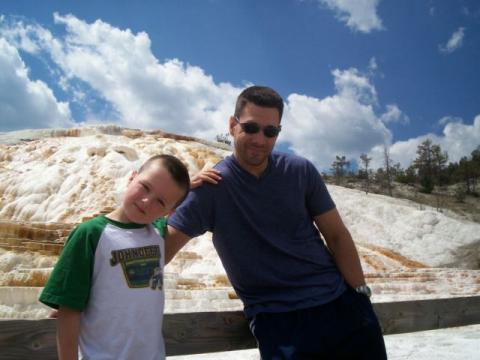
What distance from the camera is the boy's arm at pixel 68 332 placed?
4.69 feet

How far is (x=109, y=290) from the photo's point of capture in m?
1.53

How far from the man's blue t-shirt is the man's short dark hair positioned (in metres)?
0.33

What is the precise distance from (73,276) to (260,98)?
48.1 inches

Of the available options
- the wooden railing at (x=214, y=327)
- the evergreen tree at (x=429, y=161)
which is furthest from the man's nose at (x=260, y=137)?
the evergreen tree at (x=429, y=161)

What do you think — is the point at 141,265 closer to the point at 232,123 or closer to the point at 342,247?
the point at 232,123

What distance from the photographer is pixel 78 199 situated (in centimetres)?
1552

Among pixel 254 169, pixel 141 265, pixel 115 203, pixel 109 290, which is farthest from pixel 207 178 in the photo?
pixel 115 203

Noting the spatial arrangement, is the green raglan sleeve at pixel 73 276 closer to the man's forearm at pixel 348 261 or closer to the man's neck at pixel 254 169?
the man's neck at pixel 254 169

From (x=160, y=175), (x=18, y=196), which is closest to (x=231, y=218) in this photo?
(x=160, y=175)

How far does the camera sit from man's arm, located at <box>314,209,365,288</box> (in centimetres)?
216

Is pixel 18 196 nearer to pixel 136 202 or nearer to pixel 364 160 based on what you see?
pixel 136 202

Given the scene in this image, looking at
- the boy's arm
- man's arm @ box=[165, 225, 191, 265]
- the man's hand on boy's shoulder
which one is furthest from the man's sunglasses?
the boy's arm

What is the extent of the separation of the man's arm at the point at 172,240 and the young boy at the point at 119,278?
20cm

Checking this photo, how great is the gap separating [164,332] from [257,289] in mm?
491
